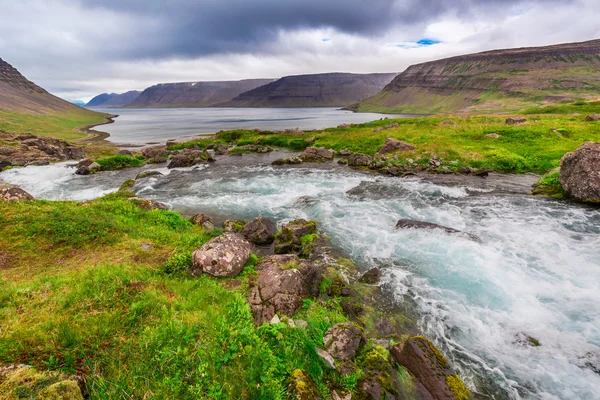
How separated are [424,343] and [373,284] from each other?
4.30 meters

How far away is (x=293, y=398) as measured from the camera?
5.40 m

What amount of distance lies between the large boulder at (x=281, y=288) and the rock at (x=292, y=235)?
9.37ft

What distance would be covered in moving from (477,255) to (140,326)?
609 inches

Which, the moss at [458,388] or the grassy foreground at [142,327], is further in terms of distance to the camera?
the moss at [458,388]

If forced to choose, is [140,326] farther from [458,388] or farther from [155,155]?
[155,155]

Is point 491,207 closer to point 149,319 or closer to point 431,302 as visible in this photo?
point 431,302

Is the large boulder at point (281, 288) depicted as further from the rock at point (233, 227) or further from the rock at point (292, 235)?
the rock at point (233, 227)

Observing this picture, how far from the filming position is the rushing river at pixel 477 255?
832cm

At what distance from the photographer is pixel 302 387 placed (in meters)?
5.59

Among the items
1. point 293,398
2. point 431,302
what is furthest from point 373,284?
point 293,398

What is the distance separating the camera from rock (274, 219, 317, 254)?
49.6ft

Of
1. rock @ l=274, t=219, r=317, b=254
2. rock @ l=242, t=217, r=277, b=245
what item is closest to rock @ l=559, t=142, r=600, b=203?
rock @ l=274, t=219, r=317, b=254

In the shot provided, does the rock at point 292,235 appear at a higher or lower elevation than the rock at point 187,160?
lower

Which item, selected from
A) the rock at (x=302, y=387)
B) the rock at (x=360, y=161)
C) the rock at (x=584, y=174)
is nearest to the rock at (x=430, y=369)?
the rock at (x=302, y=387)
